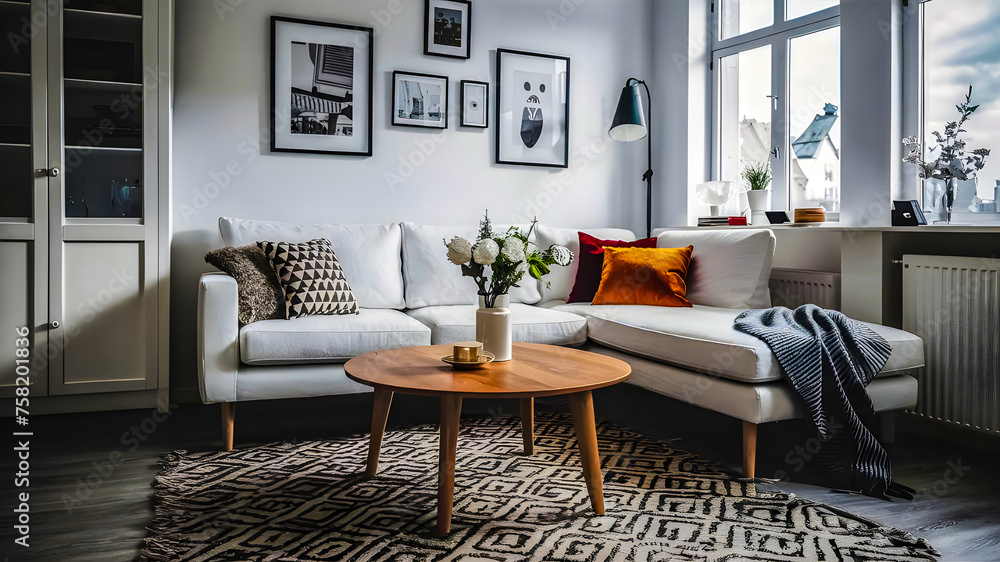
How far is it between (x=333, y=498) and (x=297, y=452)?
520 millimetres

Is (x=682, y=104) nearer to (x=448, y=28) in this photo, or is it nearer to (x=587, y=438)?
(x=448, y=28)

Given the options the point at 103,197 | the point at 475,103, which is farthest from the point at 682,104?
the point at 103,197

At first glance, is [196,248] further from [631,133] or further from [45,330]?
[631,133]

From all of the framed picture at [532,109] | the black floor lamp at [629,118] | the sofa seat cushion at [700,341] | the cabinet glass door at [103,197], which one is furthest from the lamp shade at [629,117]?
the cabinet glass door at [103,197]

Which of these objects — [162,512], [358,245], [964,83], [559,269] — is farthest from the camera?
[559,269]

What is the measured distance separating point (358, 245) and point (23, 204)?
4.58 feet

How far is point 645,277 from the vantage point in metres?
3.24

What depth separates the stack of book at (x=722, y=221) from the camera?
3660 mm

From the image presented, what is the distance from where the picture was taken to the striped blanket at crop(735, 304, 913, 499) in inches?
87.1

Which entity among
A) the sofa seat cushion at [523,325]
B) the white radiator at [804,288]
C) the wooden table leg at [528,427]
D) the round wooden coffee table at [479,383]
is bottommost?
the wooden table leg at [528,427]

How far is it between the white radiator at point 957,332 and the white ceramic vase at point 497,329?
171cm

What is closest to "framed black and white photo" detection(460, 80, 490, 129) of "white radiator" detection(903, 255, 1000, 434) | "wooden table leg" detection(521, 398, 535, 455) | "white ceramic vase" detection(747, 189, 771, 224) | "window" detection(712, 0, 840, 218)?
"window" detection(712, 0, 840, 218)

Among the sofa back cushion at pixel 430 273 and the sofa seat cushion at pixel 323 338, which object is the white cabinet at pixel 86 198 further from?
the sofa back cushion at pixel 430 273

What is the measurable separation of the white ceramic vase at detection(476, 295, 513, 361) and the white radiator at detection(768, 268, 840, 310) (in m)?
1.78
